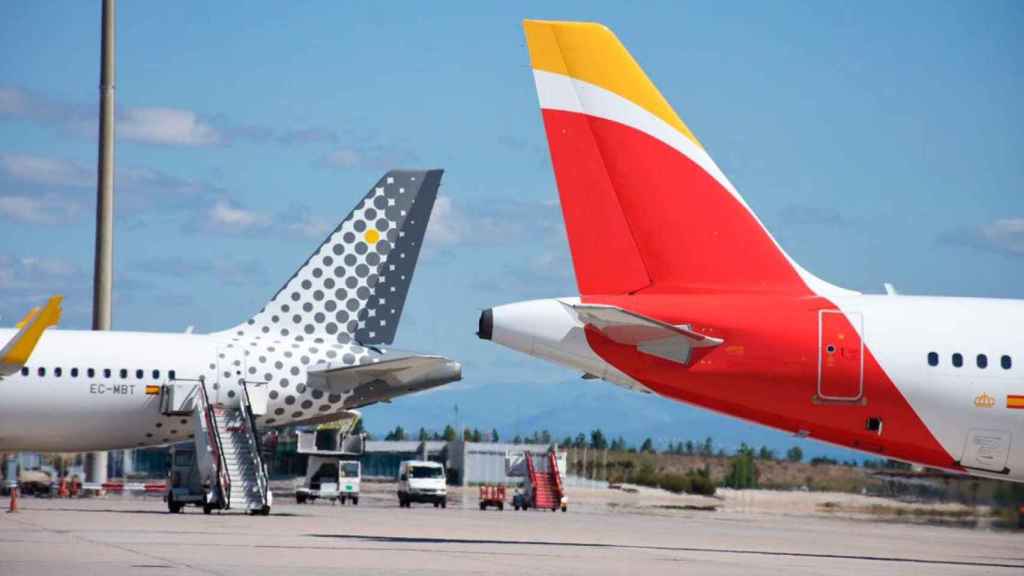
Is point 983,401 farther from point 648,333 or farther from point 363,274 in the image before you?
point 363,274

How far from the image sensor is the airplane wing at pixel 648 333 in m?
24.5

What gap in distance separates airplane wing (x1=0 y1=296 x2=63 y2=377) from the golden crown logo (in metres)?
20.3

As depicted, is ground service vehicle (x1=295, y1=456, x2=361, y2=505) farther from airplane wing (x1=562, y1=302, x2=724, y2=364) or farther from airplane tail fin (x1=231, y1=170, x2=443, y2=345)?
airplane wing (x1=562, y1=302, x2=724, y2=364)

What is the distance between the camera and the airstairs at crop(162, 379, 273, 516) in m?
42.8

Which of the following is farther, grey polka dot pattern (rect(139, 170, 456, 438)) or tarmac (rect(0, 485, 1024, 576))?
grey polka dot pattern (rect(139, 170, 456, 438))

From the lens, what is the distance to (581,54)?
1022 inches

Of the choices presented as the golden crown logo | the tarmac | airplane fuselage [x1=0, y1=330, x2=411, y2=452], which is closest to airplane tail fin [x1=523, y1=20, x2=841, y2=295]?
the golden crown logo

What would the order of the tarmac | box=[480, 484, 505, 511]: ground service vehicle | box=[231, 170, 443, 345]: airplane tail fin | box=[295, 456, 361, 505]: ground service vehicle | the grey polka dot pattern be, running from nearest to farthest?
1. the tarmac
2. the grey polka dot pattern
3. box=[231, 170, 443, 345]: airplane tail fin
4. box=[480, 484, 505, 511]: ground service vehicle
5. box=[295, 456, 361, 505]: ground service vehicle

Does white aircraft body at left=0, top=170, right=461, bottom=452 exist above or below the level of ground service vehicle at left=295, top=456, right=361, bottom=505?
above

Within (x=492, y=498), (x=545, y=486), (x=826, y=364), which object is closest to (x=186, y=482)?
(x=492, y=498)

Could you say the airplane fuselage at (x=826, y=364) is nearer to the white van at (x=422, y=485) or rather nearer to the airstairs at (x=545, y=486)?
the airstairs at (x=545, y=486)

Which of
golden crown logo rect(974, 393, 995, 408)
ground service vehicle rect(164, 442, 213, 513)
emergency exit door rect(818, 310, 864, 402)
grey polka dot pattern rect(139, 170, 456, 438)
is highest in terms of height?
grey polka dot pattern rect(139, 170, 456, 438)

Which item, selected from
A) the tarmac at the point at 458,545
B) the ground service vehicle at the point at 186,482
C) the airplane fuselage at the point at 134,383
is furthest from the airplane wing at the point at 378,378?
the ground service vehicle at the point at 186,482

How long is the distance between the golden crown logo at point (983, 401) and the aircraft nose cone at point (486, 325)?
26.9 feet
